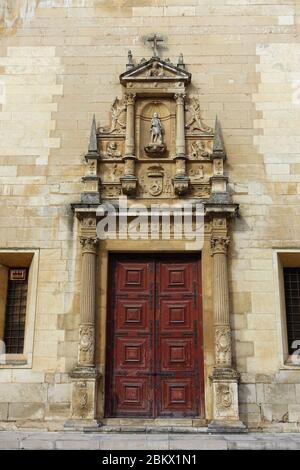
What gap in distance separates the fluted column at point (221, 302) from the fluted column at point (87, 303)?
223 centimetres

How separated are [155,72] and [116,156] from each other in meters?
1.98

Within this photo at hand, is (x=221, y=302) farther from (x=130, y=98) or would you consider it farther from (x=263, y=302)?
(x=130, y=98)

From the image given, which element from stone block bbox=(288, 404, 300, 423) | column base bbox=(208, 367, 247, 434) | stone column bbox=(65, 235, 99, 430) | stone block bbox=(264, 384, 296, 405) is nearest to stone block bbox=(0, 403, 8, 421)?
stone column bbox=(65, 235, 99, 430)

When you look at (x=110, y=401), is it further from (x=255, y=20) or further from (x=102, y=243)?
(x=255, y=20)

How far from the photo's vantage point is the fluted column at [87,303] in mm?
10422

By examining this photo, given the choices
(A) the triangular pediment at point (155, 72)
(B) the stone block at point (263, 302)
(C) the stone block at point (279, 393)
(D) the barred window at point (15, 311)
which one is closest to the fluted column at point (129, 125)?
(A) the triangular pediment at point (155, 72)

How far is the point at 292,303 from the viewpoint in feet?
36.9

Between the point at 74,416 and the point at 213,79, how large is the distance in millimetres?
7231

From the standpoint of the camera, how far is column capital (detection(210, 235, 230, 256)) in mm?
10891

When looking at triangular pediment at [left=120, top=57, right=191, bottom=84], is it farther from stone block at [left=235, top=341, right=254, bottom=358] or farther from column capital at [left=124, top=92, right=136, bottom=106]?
stone block at [left=235, top=341, right=254, bottom=358]

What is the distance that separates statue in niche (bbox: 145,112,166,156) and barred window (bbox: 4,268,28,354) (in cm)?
346

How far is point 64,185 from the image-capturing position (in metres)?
11.6

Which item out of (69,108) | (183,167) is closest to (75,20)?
(69,108)

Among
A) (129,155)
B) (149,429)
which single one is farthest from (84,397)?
(129,155)
